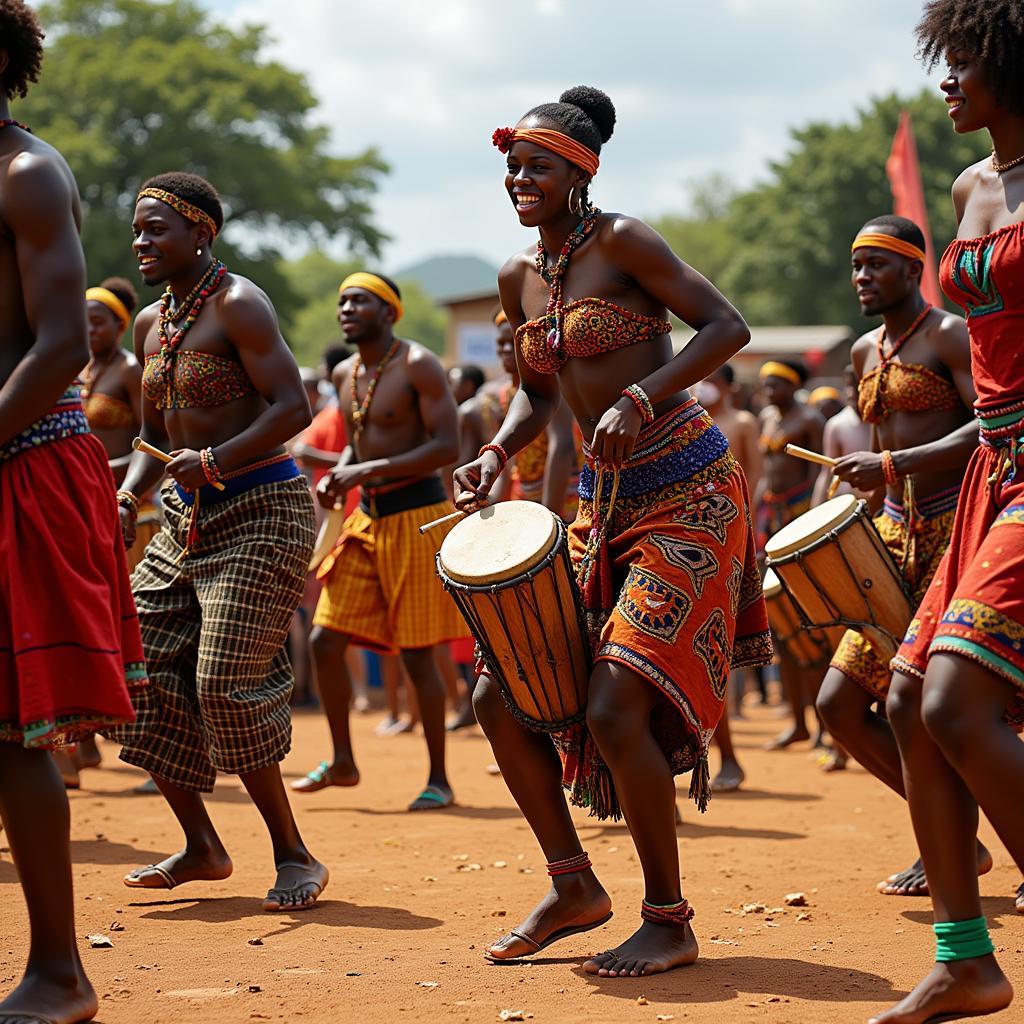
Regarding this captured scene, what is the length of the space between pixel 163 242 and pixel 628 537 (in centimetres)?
227

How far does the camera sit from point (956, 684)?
3.63 meters

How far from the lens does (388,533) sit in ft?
27.4

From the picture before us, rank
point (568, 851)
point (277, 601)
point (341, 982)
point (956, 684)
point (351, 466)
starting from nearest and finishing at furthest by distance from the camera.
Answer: point (956, 684) → point (341, 982) → point (568, 851) → point (277, 601) → point (351, 466)

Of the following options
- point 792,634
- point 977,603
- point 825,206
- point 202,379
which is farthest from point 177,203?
point 825,206

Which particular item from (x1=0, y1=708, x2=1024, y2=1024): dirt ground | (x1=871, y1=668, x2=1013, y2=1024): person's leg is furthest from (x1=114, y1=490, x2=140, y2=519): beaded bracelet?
(x1=871, y1=668, x2=1013, y2=1024): person's leg

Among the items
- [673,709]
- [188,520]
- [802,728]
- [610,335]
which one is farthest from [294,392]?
[802,728]

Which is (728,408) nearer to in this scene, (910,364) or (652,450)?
(910,364)

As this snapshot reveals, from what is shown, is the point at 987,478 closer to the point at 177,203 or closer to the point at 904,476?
the point at 904,476

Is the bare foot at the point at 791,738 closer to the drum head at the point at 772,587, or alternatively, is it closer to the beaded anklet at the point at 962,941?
the drum head at the point at 772,587

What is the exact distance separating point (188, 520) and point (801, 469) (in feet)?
20.5

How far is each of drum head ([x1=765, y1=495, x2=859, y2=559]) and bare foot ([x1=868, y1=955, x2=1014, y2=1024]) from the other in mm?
2184

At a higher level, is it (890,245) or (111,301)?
(111,301)

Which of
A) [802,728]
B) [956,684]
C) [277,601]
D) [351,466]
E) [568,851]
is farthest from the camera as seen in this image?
[802,728]

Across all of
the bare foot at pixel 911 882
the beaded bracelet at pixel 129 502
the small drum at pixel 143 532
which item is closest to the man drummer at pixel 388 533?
the small drum at pixel 143 532
